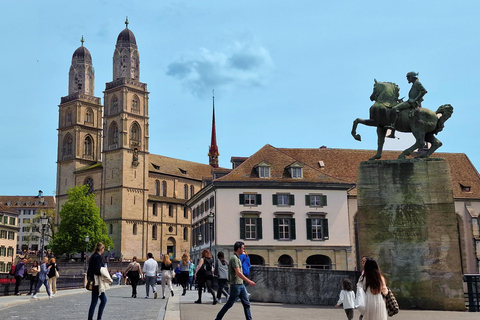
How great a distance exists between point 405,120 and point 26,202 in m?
154

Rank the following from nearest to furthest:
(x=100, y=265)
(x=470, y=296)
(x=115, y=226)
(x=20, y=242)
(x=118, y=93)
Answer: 1. (x=100, y=265)
2. (x=470, y=296)
3. (x=115, y=226)
4. (x=118, y=93)
5. (x=20, y=242)

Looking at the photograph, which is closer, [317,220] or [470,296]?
[470,296]

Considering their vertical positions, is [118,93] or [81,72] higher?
[81,72]

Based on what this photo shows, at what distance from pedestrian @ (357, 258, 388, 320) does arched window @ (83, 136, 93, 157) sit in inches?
3989

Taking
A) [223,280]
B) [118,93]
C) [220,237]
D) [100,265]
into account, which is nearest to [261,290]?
[223,280]

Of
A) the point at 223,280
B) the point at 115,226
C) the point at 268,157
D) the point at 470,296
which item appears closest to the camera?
the point at 470,296

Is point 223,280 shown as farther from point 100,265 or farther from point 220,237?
point 220,237

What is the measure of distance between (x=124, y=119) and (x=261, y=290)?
82.2 metres

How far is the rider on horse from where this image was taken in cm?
1805

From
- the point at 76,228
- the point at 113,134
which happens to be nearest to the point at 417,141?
the point at 76,228

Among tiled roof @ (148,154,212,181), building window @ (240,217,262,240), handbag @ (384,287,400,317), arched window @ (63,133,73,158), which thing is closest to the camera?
handbag @ (384,287,400,317)

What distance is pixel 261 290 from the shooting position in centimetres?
2072

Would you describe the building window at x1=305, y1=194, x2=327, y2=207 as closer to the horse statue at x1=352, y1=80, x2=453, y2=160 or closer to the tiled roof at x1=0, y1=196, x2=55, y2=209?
the horse statue at x1=352, y1=80, x2=453, y2=160

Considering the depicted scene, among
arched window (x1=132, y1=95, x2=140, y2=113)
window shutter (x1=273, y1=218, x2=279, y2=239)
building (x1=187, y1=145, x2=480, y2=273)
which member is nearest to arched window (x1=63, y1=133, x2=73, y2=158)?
arched window (x1=132, y1=95, x2=140, y2=113)
